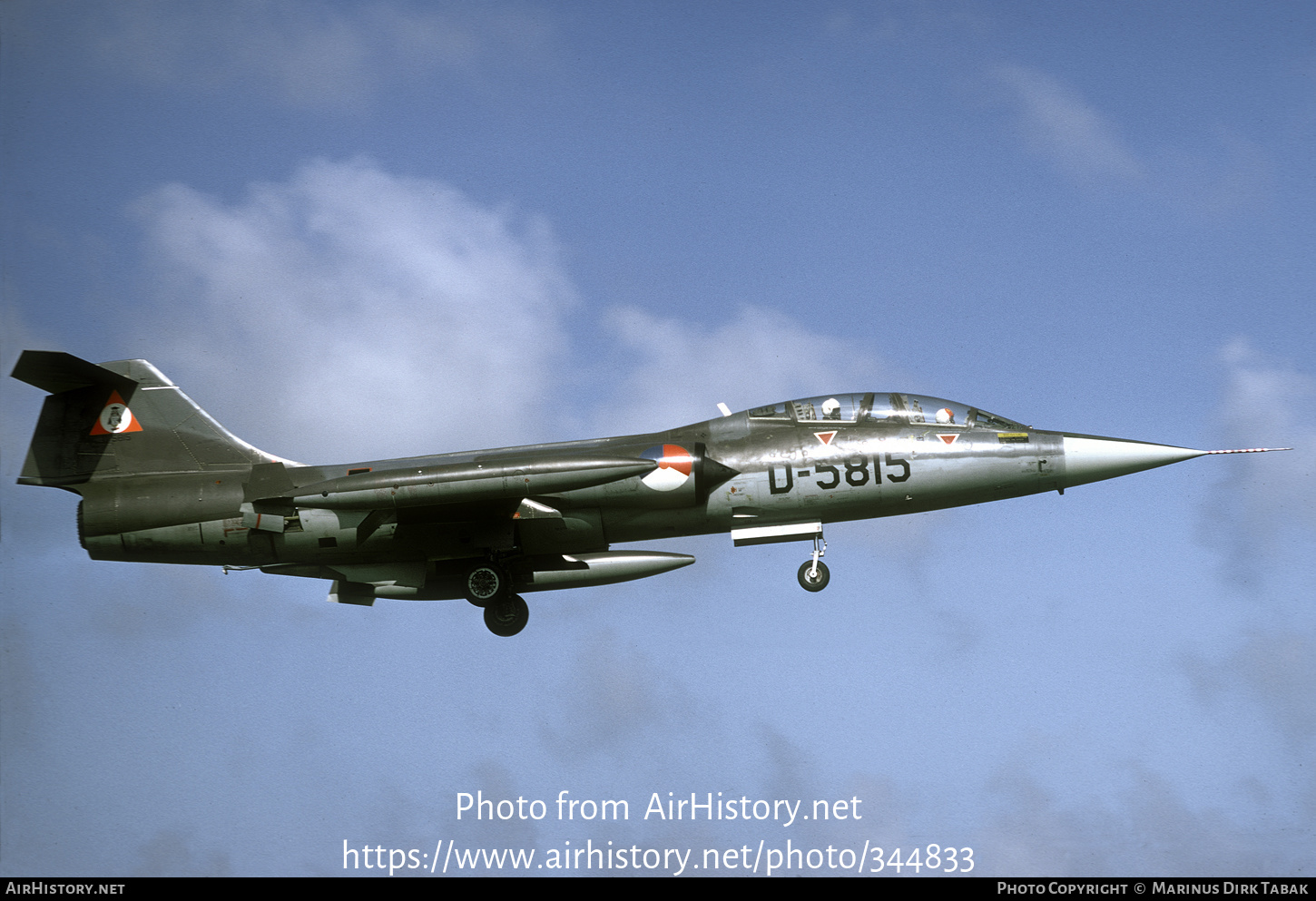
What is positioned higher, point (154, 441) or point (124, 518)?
point (154, 441)

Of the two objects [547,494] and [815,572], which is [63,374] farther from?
[815,572]

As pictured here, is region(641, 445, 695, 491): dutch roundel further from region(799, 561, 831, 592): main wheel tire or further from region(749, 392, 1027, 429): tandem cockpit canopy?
region(799, 561, 831, 592): main wheel tire

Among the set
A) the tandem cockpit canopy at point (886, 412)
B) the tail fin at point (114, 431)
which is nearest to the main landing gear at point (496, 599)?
the tail fin at point (114, 431)

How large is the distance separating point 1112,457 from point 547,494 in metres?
10.0

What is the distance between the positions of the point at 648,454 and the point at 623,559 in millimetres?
2180

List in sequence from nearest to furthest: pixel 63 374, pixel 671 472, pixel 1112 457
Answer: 1. pixel 671 472
2. pixel 1112 457
3. pixel 63 374

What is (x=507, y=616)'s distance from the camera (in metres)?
24.5

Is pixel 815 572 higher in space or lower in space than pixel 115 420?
lower

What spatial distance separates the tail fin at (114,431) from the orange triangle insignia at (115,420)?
0.02 meters

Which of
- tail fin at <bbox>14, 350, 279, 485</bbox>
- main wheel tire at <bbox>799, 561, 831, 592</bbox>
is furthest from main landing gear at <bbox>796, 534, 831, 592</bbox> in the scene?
tail fin at <bbox>14, 350, 279, 485</bbox>

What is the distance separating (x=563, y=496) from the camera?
23.3 metres

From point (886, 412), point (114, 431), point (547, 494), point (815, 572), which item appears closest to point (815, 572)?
point (815, 572)
